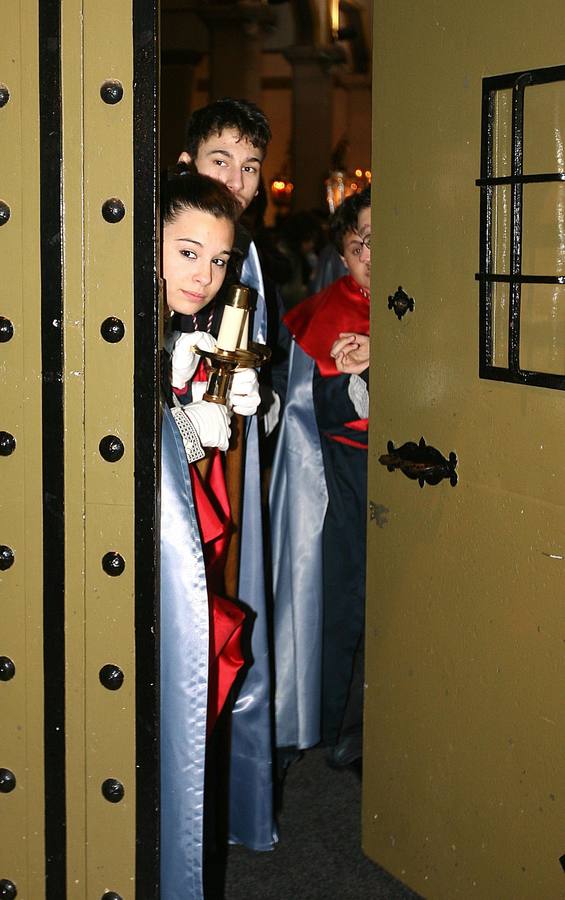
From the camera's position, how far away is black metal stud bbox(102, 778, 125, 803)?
1.61 metres

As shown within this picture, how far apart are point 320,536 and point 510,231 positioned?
3.82 ft

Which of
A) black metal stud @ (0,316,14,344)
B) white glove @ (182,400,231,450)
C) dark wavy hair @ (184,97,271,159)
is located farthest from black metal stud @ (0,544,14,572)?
dark wavy hair @ (184,97,271,159)

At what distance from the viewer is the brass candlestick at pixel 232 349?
190 centimetres

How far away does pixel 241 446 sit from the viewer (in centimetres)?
227

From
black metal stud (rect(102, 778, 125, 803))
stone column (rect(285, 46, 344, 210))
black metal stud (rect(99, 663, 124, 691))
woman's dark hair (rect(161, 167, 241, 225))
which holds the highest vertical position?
stone column (rect(285, 46, 344, 210))

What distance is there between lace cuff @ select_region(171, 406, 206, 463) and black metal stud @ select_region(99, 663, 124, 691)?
416 millimetres

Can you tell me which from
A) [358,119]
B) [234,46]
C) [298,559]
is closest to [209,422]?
[298,559]

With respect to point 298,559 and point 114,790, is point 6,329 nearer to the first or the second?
point 114,790

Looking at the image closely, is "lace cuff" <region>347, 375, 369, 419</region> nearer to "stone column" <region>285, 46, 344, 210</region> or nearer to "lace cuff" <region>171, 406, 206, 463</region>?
"lace cuff" <region>171, 406, 206, 463</region>

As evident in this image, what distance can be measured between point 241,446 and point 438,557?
0.45 metres

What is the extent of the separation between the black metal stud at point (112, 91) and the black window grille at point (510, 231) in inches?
26.2

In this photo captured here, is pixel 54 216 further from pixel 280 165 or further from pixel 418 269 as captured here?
pixel 280 165

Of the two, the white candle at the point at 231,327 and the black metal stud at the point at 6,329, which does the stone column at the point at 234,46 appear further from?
the black metal stud at the point at 6,329

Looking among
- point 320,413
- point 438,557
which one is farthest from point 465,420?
point 320,413
